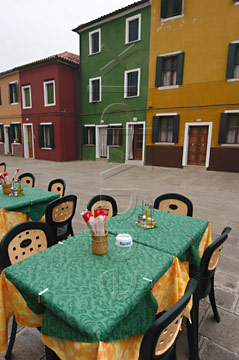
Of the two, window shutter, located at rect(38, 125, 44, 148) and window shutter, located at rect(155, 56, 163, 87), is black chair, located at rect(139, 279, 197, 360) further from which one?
window shutter, located at rect(38, 125, 44, 148)

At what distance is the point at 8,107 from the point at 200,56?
12.3 m

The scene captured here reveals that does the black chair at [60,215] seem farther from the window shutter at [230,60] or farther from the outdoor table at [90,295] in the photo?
the window shutter at [230,60]

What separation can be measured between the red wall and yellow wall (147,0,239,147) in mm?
4789

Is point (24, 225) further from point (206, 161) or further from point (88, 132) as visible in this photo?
point (88, 132)

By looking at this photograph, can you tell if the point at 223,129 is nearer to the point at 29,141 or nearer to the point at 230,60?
the point at 230,60

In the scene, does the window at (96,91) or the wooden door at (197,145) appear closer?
the window at (96,91)

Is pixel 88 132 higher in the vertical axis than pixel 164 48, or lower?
lower

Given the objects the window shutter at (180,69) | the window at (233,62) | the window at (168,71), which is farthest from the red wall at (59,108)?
the window at (233,62)

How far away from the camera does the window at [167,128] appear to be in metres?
9.38

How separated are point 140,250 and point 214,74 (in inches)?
351

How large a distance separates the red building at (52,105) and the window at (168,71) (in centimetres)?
Result: 494

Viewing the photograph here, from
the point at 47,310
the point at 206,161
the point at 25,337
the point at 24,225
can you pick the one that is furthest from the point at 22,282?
the point at 206,161

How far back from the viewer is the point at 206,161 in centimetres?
900

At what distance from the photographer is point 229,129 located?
28.0 ft
